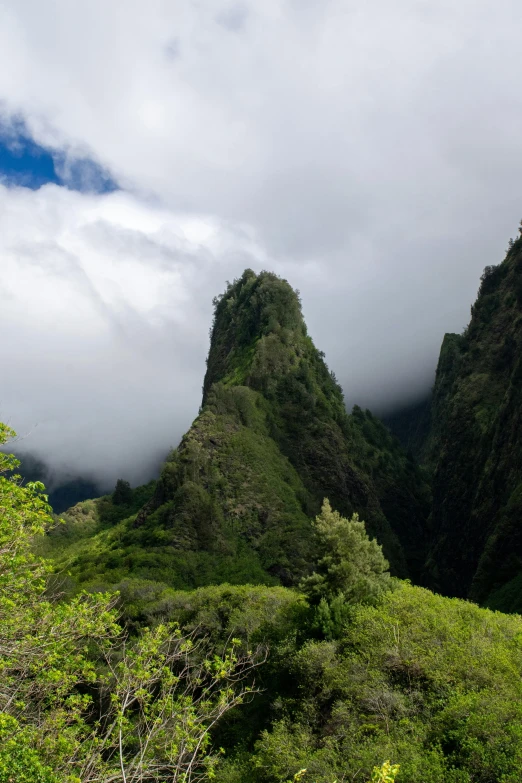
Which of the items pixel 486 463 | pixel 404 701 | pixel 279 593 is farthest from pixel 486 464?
pixel 404 701

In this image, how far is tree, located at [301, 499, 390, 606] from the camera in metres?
34.0

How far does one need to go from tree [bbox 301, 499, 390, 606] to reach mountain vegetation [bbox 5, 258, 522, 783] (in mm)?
137

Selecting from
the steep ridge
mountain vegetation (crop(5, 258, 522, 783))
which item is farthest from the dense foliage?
the steep ridge

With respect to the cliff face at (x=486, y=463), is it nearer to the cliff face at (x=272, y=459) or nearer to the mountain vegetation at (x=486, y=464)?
the mountain vegetation at (x=486, y=464)

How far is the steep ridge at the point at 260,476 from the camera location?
65.7 meters

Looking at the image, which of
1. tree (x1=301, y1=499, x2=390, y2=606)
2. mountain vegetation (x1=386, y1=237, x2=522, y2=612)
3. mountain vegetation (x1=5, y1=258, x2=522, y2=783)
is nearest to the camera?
mountain vegetation (x1=5, y1=258, x2=522, y2=783)

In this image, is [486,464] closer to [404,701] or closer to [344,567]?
[344,567]

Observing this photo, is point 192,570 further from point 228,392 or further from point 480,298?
point 480,298

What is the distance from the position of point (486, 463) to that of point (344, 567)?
2129 inches

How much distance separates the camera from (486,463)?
81062 millimetres

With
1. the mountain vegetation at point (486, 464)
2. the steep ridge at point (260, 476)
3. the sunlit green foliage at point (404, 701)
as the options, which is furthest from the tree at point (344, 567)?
the mountain vegetation at point (486, 464)

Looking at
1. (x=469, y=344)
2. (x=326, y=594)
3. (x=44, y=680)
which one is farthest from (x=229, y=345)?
(x=44, y=680)

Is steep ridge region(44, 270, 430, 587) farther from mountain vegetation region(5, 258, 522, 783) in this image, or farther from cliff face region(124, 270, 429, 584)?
mountain vegetation region(5, 258, 522, 783)

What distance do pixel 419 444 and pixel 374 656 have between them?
6862 inches
